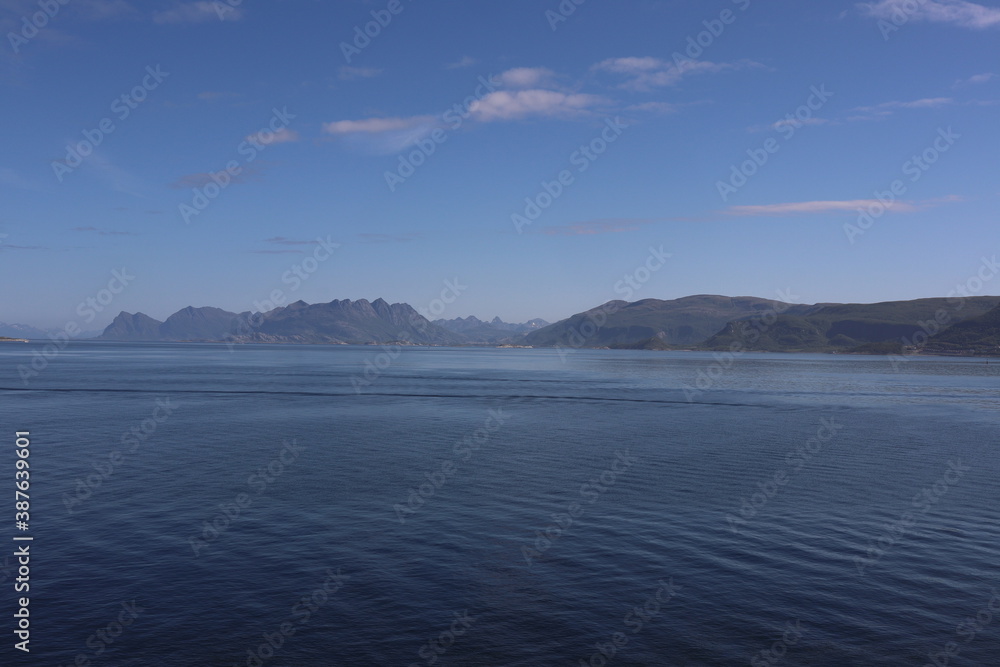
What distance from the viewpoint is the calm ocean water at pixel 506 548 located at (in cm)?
2420

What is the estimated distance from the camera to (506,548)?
A: 34250 millimetres

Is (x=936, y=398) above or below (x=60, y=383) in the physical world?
below

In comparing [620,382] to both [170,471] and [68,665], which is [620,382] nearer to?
[170,471]

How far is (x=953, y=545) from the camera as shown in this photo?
35375mm

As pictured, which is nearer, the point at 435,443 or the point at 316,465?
the point at 316,465

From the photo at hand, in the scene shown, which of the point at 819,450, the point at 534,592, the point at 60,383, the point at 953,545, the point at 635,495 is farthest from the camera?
the point at 60,383

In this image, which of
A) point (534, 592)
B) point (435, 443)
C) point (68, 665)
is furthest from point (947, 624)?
point (435, 443)

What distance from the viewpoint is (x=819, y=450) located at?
6612 cm

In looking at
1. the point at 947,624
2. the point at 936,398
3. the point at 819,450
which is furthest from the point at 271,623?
the point at 936,398

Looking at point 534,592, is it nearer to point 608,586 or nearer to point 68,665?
point 608,586

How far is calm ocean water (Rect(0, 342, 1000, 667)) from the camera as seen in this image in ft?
79.4

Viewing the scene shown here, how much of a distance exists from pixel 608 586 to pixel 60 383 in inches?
5924

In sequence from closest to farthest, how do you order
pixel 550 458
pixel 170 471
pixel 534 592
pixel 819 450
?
pixel 534 592 → pixel 170 471 → pixel 550 458 → pixel 819 450

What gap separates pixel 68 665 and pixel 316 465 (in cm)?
Result: 3367
